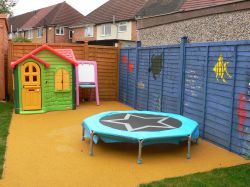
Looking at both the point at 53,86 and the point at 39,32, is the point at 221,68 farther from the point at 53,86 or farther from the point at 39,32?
the point at 39,32

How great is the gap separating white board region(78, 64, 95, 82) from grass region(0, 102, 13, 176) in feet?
8.86

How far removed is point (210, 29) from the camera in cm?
1307

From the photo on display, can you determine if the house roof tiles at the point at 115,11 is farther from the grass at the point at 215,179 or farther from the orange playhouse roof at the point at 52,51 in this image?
the grass at the point at 215,179

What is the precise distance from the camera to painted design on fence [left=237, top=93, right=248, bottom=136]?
5.91m

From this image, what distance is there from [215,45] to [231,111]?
1.49 m

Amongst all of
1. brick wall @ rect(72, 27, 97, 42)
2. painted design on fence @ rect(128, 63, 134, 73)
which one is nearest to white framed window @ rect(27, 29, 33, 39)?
brick wall @ rect(72, 27, 97, 42)

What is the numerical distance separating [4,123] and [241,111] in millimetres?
5923

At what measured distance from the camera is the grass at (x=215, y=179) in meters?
4.61

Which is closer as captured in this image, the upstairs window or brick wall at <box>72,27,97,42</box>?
the upstairs window

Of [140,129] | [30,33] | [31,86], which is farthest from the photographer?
[30,33]

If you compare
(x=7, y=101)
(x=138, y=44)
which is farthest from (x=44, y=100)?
(x=138, y=44)

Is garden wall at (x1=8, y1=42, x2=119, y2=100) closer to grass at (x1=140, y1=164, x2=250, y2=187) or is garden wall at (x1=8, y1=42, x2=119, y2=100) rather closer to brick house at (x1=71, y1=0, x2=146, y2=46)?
grass at (x1=140, y1=164, x2=250, y2=187)

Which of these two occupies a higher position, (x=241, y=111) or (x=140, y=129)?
(x=241, y=111)

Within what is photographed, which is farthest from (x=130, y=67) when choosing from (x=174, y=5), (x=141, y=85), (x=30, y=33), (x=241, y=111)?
(x=30, y=33)
